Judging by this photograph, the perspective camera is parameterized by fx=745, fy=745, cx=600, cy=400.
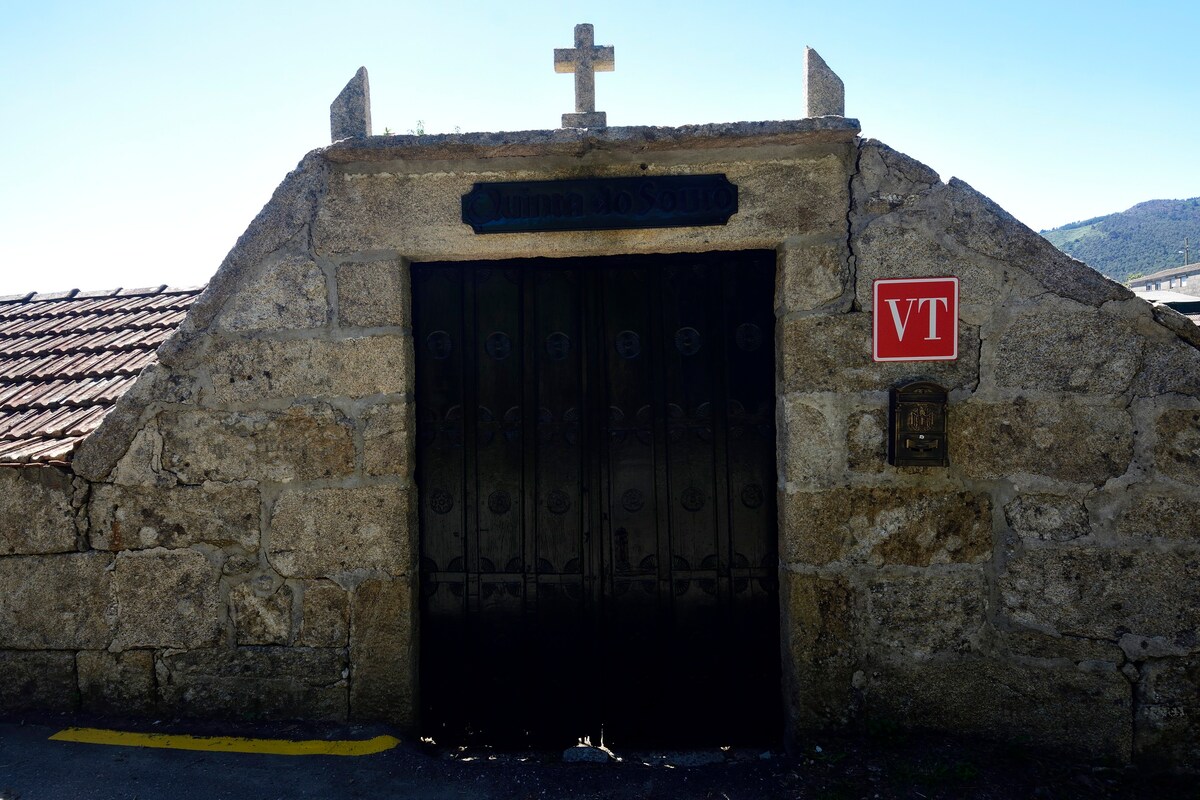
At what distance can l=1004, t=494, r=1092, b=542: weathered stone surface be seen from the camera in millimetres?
2762

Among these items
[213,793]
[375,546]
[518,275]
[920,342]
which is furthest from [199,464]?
[920,342]

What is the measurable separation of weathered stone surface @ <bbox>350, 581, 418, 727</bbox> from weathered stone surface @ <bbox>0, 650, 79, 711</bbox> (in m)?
1.18

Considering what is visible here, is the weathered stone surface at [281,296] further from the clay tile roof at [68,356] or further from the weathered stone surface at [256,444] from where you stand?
the clay tile roof at [68,356]

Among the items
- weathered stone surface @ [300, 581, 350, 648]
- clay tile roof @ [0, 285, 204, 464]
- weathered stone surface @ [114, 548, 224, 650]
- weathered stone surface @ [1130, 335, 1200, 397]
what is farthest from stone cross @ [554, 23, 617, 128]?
weathered stone surface @ [114, 548, 224, 650]

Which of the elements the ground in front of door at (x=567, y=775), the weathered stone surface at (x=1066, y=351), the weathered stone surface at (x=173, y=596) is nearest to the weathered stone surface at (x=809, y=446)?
the weathered stone surface at (x=1066, y=351)

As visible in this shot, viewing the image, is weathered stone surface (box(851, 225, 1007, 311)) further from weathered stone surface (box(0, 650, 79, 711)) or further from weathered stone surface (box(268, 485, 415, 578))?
weathered stone surface (box(0, 650, 79, 711))

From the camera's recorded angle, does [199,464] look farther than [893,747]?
Yes

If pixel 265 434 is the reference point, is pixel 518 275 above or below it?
above

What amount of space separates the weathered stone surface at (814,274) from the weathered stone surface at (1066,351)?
1.97 ft

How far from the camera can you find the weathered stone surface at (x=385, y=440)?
116 inches

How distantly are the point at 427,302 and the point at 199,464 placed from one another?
1118 mm

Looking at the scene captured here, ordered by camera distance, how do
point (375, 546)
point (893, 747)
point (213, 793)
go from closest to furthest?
point (213, 793)
point (893, 747)
point (375, 546)

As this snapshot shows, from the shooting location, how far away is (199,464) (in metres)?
2.99

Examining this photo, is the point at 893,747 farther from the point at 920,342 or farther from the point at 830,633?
the point at 920,342
